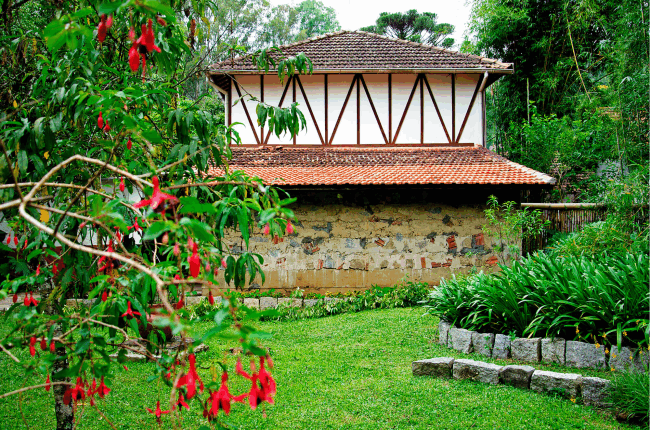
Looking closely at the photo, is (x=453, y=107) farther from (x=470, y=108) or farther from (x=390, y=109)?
(x=390, y=109)

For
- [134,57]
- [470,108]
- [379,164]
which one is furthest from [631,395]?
[470,108]

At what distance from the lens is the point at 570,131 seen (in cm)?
1308

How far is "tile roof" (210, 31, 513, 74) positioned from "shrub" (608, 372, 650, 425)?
8676 millimetres

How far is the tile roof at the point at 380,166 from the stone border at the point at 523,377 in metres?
4.48

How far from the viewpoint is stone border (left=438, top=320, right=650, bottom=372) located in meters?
4.48

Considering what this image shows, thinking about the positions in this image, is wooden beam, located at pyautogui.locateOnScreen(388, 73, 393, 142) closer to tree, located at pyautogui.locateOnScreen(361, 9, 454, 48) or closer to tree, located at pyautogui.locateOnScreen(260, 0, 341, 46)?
tree, located at pyautogui.locateOnScreen(260, 0, 341, 46)

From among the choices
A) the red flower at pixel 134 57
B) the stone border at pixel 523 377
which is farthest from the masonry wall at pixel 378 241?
the red flower at pixel 134 57

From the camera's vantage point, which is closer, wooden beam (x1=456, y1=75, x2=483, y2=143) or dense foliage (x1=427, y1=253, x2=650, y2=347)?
dense foliage (x1=427, y1=253, x2=650, y2=347)

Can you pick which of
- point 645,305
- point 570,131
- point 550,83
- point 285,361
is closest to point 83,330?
point 285,361

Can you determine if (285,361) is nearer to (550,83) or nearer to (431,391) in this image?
(431,391)

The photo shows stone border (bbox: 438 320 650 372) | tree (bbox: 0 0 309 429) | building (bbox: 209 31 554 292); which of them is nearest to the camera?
tree (bbox: 0 0 309 429)

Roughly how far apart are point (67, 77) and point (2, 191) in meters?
0.77

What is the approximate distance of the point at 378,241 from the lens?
9.67 metres

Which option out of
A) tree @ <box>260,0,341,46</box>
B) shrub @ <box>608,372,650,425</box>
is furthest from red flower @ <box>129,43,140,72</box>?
tree @ <box>260,0,341,46</box>
